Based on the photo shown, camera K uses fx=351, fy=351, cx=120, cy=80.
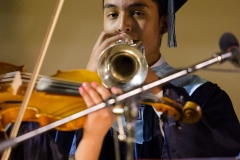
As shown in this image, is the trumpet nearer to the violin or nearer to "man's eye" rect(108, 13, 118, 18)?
the violin

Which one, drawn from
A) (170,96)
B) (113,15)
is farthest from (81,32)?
(170,96)

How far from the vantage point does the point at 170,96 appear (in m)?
1.02

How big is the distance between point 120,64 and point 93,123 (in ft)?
0.56

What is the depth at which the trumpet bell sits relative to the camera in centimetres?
89

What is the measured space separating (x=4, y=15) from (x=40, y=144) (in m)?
0.78

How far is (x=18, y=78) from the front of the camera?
0.91m

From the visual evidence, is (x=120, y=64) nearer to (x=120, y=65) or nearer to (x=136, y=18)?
(x=120, y=65)

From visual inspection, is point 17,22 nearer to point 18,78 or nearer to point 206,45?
point 18,78

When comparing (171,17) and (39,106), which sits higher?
(171,17)

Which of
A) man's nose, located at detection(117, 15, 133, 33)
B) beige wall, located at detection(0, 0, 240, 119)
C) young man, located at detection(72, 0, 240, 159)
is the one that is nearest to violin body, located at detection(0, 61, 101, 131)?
young man, located at detection(72, 0, 240, 159)

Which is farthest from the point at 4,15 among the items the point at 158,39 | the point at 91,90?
the point at 91,90

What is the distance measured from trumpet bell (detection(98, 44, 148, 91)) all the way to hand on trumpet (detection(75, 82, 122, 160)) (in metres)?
0.06

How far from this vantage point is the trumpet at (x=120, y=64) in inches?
35.2

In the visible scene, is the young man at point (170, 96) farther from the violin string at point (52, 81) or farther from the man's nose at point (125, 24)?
the violin string at point (52, 81)
